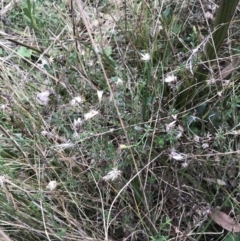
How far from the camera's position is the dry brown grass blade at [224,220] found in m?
1.17

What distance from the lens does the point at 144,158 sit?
1.23 m

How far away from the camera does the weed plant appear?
Answer: 3.78 feet

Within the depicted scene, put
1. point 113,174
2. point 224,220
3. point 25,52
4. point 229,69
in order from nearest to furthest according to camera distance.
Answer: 1. point 113,174
2. point 224,220
3. point 229,69
4. point 25,52

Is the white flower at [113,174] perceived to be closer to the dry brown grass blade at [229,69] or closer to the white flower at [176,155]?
the white flower at [176,155]

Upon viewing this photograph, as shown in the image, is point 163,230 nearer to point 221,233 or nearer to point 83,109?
point 221,233

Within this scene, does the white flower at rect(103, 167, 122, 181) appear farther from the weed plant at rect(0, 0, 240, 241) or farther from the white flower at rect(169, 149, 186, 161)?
the white flower at rect(169, 149, 186, 161)

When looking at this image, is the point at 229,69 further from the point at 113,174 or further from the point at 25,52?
the point at 25,52

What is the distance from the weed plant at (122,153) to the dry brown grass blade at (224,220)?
24 millimetres

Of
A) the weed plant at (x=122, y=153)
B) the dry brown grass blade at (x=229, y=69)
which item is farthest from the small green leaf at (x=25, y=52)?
Result: the dry brown grass blade at (x=229, y=69)

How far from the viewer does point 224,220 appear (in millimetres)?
1193

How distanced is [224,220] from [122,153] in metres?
0.31

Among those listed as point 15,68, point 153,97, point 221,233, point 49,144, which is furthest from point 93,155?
point 15,68

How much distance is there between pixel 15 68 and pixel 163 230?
0.74 m

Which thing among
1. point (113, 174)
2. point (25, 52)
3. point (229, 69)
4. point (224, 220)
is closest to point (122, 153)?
point (113, 174)
